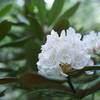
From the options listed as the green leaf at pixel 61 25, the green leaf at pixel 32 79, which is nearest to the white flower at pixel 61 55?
the green leaf at pixel 32 79

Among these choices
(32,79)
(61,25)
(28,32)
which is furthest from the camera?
(28,32)

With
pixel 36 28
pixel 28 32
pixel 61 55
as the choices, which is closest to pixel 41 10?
pixel 36 28

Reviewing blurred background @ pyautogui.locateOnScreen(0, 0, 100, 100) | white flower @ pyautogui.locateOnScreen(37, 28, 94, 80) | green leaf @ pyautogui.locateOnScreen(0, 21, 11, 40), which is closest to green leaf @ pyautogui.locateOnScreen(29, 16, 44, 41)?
blurred background @ pyautogui.locateOnScreen(0, 0, 100, 100)

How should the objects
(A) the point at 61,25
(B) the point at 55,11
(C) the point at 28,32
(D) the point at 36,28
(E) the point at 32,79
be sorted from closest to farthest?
1. (E) the point at 32,79
2. (A) the point at 61,25
3. (B) the point at 55,11
4. (D) the point at 36,28
5. (C) the point at 28,32

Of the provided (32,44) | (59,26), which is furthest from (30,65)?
(59,26)

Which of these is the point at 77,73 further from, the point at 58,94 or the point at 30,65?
the point at 30,65

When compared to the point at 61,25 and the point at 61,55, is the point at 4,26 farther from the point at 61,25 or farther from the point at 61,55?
the point at 61,55

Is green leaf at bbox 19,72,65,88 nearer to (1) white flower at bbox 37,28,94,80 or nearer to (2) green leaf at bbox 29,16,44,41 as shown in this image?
(1) white flower at bbox 37,28,94,80
